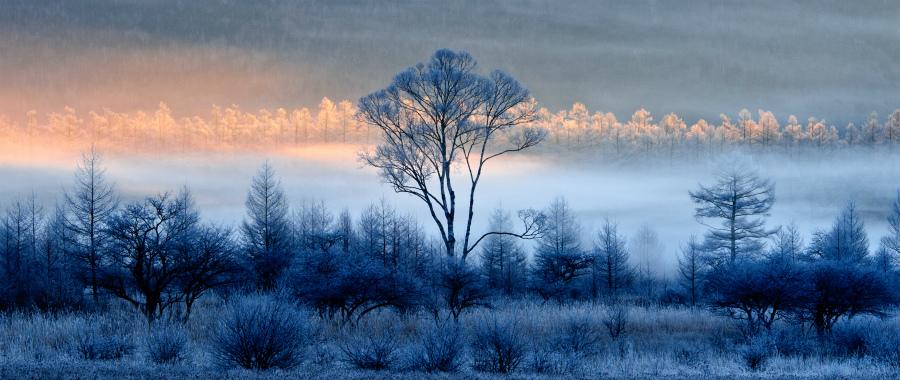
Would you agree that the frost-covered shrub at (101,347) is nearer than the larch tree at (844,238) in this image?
Yes

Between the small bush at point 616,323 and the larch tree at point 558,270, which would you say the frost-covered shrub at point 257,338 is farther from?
the larch tree at point 558,270

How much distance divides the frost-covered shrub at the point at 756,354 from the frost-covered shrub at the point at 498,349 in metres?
4.84

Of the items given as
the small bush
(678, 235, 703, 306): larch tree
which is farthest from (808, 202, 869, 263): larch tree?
the small bush

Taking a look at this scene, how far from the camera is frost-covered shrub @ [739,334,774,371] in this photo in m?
17.8

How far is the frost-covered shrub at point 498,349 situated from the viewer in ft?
55.0

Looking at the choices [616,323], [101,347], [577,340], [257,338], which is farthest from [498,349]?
[616,323]

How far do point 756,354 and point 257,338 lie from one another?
10448 mm

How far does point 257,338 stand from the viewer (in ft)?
52.9

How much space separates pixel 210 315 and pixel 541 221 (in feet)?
41.9

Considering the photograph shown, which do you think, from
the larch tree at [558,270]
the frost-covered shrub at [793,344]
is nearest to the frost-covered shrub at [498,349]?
the frost-covered shrub at [793,344]

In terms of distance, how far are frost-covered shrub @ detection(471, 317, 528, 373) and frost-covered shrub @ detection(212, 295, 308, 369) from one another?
12.2 ft

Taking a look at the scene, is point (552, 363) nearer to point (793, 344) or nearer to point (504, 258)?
point (793, 344)

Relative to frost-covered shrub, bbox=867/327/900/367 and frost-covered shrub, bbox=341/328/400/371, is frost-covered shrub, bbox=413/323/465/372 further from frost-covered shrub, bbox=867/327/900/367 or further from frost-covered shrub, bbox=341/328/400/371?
frost-covered shrub, bbox=867/327/900/367

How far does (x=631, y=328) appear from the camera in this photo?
26266mm
